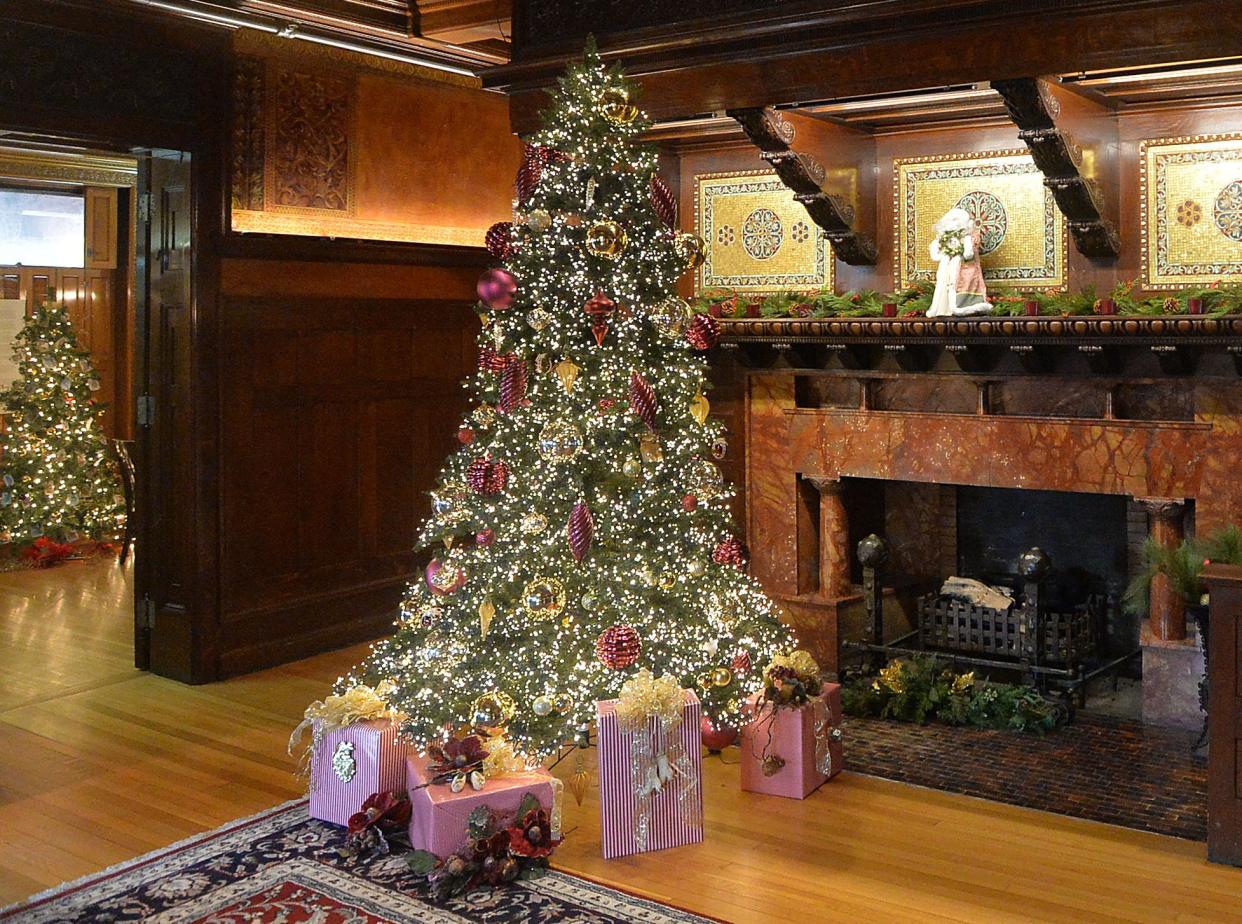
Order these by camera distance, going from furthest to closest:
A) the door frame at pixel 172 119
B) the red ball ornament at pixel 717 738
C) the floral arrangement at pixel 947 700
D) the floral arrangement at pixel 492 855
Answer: the floral arrangement at pixel 947 700, the door frame at pixel 172 119, the red ball ornament at pixel 717 738, the floral arrangement at pixel 492 855

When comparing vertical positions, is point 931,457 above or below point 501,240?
below

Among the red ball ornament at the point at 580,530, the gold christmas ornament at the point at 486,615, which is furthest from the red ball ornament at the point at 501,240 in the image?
the gold christmas ornament at the point at 486,615

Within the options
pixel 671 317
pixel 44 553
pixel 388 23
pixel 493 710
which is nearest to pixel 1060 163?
pixel 671 317

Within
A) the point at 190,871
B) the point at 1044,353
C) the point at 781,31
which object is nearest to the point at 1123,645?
the point at 1044,353

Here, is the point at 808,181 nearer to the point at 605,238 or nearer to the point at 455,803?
the point at 605,238

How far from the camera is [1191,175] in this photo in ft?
18.9

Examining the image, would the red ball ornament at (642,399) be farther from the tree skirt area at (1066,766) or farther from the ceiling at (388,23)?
the ceiling at (388,23)

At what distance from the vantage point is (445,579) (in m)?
4.83

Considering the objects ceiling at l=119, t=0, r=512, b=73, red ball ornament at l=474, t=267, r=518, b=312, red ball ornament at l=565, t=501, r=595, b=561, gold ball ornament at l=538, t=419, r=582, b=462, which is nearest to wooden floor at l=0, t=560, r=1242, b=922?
red ball ornament at l=565, t=501, r=595, b=561

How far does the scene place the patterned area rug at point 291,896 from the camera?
4008 millimetres

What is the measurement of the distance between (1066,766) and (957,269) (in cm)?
229

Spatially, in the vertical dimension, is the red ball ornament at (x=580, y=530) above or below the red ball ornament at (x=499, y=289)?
below

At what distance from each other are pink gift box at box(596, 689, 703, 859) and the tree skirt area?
107 centimetres

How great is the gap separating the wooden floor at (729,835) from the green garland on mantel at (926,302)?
215 centimetres
